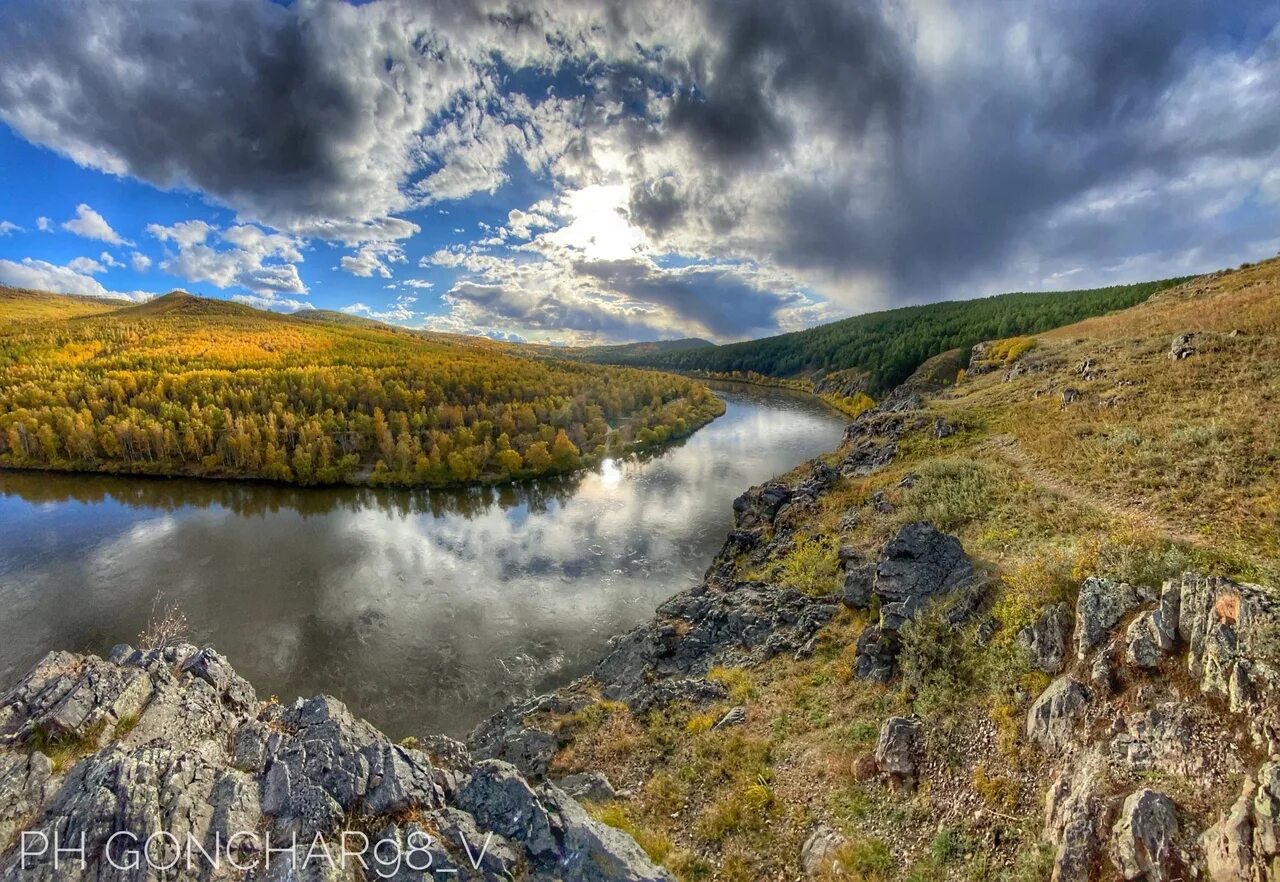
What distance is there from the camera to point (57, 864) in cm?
1009

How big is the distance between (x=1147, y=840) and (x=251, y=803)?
57.4ft

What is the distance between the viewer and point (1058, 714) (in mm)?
11531

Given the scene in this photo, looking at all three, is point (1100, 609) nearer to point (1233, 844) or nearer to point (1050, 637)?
point (1050, 637)

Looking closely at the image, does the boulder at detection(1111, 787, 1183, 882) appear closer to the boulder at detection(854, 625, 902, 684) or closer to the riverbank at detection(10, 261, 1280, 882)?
the riverbank at detection(10, 261, 1280, 882)

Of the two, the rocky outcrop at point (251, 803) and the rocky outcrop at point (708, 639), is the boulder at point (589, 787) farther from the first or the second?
the rocky outcrop at point (708, 639)

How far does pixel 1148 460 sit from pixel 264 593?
55.1 metres

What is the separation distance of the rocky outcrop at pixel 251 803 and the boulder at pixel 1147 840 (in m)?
8.64

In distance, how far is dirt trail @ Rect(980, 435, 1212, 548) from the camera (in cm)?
1489

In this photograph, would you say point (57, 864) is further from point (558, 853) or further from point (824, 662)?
point (824, 662)

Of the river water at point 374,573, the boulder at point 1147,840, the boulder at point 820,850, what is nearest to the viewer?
the boulder at point 1147,840

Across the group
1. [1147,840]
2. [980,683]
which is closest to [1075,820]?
Answer: [1147,840]

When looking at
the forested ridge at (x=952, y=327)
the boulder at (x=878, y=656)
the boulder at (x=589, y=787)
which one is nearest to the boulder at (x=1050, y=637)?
the boulder at (x=878, y=656)

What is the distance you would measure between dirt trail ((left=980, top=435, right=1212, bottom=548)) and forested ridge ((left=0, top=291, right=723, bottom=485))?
189ft

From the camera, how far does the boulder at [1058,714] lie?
36.8 feet
